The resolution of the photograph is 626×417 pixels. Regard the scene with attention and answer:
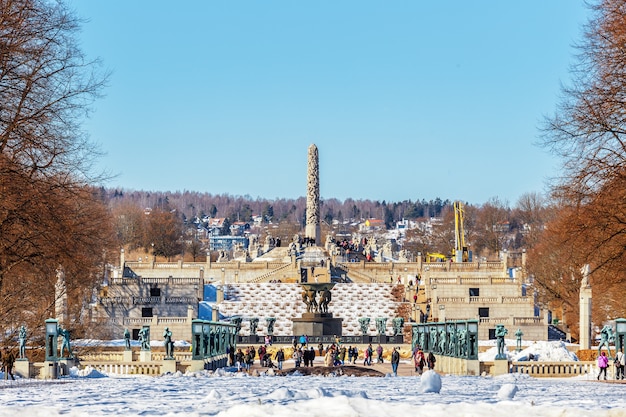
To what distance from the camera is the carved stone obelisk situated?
398ft

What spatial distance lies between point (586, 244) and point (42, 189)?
47.6ft

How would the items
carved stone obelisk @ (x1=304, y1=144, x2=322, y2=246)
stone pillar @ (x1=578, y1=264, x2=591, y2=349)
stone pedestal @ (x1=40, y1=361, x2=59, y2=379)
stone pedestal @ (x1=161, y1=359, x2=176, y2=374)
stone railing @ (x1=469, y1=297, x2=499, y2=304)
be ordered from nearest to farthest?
stone pedestal @ (x1=40, y1=361, x2=59, y2=379), stone pedestal @ (x1=161, y1=359, x2=176, y2=374), stone pillar @ (x1=578, y1=264, x2=591, y2=349), stone railing @ (x1=469, y1=297, x2=499, y2=304), carved stone obelisk @ (x1=304, y1=144, x2=322, y2=246)

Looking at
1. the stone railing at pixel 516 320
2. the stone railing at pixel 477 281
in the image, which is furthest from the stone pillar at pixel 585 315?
the stone railing at pixel 477 281

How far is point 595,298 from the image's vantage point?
213ft

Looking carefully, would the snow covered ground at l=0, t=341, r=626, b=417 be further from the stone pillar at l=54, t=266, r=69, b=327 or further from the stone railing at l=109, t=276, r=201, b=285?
the stone railing at l=109, t=276, r=201, b=285

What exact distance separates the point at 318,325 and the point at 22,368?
26586 mm

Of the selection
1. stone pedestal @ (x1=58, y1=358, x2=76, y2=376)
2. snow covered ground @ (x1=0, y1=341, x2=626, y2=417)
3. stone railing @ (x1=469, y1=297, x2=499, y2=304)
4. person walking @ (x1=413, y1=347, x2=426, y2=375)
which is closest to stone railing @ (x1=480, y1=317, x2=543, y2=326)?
stone railing @ (x1=469, y1=297, x2=499, y2=304)

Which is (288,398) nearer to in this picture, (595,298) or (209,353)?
(209,353)

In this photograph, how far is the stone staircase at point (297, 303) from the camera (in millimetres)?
75062

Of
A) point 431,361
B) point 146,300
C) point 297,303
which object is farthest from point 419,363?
point 146,300

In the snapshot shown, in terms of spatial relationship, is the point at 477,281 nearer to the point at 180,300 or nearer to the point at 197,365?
the point at 180,300

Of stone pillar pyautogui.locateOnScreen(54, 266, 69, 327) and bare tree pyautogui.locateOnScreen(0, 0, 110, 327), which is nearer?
bare tree pyautogui.locateOnScreen(0, 0, 110, 327)

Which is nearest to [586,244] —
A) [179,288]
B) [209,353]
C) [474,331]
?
[474,331]

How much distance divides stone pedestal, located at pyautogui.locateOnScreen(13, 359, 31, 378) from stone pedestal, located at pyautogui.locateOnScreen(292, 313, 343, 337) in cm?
2638
